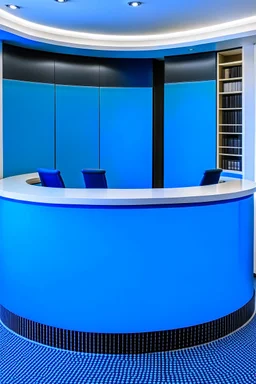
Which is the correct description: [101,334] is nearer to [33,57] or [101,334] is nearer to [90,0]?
[90,0]

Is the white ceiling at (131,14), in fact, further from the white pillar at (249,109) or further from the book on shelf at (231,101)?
the book on shelf at (231,101)

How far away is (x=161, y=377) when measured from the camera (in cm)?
294

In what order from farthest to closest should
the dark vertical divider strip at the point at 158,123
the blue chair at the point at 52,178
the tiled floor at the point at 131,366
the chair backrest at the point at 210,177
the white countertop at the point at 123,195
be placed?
the dark vertical divider strip at the point at 158,123 < the chair backrest at the point at 210,177 < the blue chair at the point at 52,178 < the white countertop at the point at 123,195 < the tiled floor at the point at 131,366

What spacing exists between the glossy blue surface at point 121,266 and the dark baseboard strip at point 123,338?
0.05m

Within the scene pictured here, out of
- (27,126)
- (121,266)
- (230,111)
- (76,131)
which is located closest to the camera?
(121,266)

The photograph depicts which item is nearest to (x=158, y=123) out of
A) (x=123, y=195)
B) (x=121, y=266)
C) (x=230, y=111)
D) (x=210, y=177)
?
(x=230, y=111)

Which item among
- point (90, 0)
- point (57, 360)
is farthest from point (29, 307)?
point (90, 0)

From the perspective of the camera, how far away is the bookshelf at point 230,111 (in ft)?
20.3

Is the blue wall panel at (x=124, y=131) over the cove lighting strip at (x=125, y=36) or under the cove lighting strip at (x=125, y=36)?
under

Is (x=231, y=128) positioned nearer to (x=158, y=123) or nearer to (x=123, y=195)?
(x=158, y=123)

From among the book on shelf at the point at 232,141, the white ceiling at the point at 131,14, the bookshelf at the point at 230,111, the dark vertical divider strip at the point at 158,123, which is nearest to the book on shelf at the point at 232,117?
the bookshelf at the point at 230,111

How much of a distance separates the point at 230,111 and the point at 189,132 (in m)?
0.62

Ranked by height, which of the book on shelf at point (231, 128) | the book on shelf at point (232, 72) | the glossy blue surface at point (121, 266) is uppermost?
the book on shelf at point (232, 72)

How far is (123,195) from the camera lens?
329 centimetres
